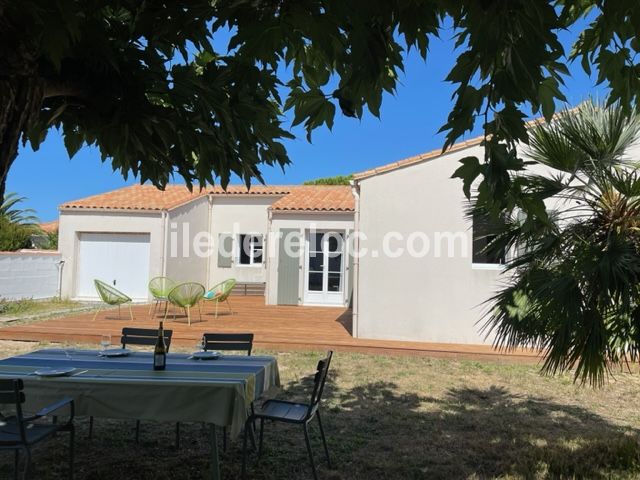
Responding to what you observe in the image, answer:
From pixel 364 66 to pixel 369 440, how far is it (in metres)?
4.18

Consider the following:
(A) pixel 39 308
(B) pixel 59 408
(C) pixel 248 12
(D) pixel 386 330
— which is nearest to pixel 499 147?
(C) pixel 248 12

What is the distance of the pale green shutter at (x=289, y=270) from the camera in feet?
52.6

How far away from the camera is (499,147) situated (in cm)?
217

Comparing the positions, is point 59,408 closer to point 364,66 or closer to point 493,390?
point 364,66

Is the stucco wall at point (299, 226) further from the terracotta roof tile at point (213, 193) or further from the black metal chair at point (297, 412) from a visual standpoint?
the black metal chair at point (297, 412)

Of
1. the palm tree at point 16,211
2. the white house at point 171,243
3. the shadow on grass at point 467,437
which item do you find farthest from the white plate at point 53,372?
the palm tree at point 16,211

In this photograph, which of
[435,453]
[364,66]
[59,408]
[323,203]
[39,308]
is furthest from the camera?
[323,203]

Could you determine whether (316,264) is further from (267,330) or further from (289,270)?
(267,330)

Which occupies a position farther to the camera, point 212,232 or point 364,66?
point 212,232

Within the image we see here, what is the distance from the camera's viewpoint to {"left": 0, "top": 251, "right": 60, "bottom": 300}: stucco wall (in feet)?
49.6

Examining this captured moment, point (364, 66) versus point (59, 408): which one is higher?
point (364, 66)

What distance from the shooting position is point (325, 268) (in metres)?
16.1

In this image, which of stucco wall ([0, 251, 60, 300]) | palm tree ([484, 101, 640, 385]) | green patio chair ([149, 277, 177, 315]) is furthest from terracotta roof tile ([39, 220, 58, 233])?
palm tree ([484, 101, 640, 385])

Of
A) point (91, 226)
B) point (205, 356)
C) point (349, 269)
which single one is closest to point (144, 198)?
point (91, 226)
